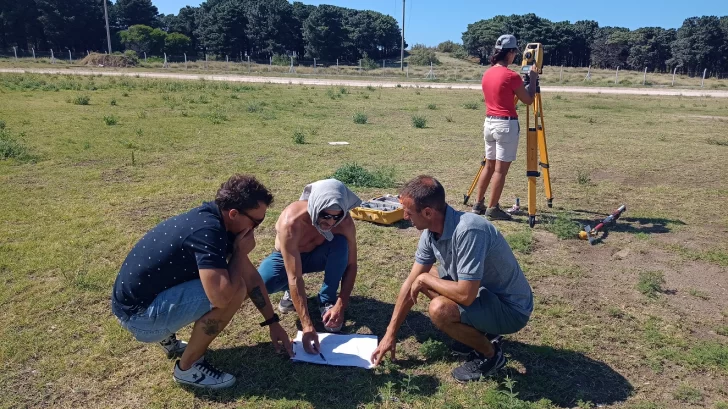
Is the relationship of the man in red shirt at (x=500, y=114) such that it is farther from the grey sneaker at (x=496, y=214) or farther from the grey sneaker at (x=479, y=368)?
the grey sneaker at (x=479, y=368)

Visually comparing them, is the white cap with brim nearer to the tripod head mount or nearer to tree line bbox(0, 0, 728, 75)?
the tripod head mount

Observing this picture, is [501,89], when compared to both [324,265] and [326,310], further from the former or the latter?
[326,310]

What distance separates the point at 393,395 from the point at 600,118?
636 inches

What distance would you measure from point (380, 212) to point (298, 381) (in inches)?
124

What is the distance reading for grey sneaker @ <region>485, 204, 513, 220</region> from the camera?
269 inches

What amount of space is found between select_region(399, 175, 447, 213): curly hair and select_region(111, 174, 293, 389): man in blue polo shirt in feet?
2.87

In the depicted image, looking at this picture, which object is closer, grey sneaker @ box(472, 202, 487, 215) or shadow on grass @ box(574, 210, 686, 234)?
shadow on grass @ box(574, 210, 686, 234)

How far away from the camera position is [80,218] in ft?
21.4

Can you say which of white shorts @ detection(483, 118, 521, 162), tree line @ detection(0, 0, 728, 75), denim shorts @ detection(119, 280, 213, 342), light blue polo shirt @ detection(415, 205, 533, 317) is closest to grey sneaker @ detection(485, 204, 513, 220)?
white shorts @ detection(483, 118, 521, 162)

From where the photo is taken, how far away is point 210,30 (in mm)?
73125

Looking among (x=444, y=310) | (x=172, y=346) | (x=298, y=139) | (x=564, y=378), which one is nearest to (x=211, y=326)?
(x=172, y=346)

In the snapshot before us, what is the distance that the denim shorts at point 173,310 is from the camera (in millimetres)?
3258

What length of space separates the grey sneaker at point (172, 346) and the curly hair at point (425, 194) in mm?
1987

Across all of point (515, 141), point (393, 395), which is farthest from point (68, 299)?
point (515, 141)
